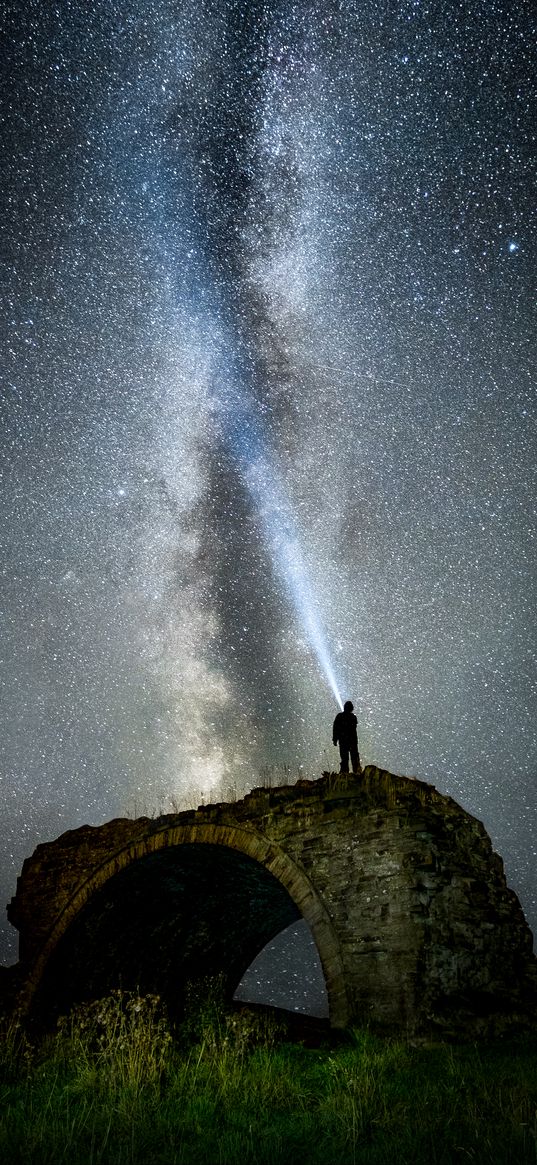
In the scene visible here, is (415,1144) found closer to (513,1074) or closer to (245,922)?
(513,1074)

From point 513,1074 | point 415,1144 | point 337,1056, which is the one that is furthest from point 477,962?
point 415,1144

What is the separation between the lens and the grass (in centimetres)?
362

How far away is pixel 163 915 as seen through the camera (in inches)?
594

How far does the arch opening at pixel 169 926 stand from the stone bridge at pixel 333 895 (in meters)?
0.04

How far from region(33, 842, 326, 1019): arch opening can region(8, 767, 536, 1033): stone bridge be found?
0.14 feet

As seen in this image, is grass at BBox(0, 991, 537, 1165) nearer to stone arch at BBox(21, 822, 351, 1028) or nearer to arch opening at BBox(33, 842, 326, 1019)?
stone arch at BBox(21, 822, 351, 1028)

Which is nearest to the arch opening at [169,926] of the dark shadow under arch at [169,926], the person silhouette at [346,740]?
the dark shadow under arch at [169,926]

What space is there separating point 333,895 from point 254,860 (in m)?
2.63

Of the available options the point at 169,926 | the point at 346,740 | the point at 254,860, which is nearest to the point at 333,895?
the point at 254,860

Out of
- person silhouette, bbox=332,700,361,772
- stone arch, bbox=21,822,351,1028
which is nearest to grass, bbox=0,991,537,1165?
stone arch, bbox=21,822,351,1028

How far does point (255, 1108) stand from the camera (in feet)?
15.5

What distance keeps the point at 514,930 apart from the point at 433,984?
189 cm

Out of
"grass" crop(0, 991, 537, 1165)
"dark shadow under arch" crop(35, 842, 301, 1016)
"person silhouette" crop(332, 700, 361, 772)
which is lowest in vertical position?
"grass" crop(0, 991, 537, 1165)

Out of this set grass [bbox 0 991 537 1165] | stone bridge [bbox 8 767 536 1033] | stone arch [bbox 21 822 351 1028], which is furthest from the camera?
stone arch [bbox 21 822 351 1028]
